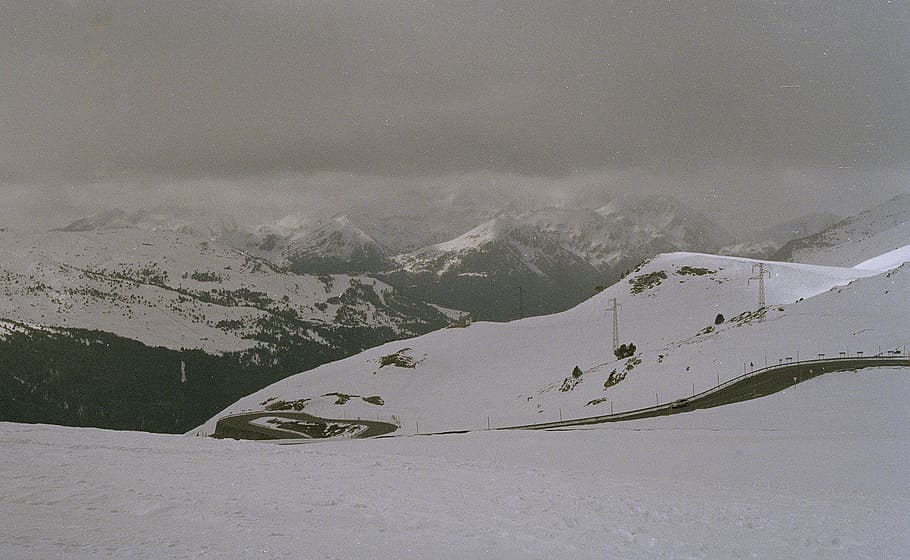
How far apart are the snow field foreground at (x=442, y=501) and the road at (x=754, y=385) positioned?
19444 millimetres

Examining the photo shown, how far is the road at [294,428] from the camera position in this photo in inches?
3002

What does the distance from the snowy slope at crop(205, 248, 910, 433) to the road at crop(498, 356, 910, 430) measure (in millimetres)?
3946

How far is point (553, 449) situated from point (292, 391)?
321 ft

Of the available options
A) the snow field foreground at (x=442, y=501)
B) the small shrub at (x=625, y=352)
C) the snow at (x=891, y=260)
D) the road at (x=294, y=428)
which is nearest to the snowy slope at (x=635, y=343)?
the small shrub at (x=625, y=352)

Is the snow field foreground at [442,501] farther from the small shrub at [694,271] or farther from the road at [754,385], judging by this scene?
the small shrub at [694,271]

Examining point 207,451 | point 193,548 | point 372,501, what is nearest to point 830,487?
point 372,501

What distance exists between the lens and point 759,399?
43.2m

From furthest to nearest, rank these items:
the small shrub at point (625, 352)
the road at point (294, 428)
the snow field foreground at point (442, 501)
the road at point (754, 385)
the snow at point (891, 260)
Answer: the snow at point (891, 260) → the small shrub at point (625, 352) → the road at point (294, 428) → the road at point (754, 385) → the snow field foreground at point (442, 501)

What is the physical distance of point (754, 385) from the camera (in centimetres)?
4956

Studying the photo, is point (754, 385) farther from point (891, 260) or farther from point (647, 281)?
point (891, 260)

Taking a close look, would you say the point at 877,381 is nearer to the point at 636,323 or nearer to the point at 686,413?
the point at 686,413

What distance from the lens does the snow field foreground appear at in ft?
35.4

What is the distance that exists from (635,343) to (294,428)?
57023 mm

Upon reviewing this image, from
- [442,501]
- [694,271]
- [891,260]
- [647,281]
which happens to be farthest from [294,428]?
[891,260]
